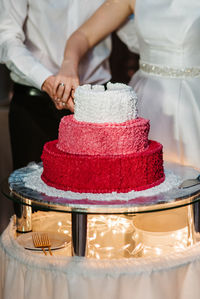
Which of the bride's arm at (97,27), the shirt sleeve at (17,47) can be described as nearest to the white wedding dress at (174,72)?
the bride's arm at (97,27)

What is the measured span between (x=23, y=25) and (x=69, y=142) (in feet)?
4.54

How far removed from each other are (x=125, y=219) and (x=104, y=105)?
0.49 m

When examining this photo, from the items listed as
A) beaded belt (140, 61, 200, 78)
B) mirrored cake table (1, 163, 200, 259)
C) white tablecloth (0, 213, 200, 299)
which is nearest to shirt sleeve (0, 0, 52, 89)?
beaded belt (140, 61, 200, 78)

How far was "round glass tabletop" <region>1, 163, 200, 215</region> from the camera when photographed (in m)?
1.42

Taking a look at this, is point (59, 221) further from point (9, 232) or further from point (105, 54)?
point (105, 54)

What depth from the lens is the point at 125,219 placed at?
1.86m

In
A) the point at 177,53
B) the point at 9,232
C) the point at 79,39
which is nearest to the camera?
the point at 9,232

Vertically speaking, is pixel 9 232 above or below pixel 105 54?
below

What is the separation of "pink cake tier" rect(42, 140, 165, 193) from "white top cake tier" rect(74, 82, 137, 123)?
120 millimetres

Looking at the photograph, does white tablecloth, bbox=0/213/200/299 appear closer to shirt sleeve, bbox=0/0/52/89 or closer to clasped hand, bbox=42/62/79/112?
clasped hand, bbox=42/62/79/112

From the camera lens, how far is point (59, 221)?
1873 mm

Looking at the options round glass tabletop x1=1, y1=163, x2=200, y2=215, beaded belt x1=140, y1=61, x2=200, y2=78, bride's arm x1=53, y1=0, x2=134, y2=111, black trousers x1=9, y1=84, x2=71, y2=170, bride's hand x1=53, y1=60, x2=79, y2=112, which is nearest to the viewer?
round glass tabletop x1=1, y1=163, x2=200, y2=215

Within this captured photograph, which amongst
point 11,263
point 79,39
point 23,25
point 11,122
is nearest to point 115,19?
point 79,39

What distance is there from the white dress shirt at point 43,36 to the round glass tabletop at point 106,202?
105 centimetres
